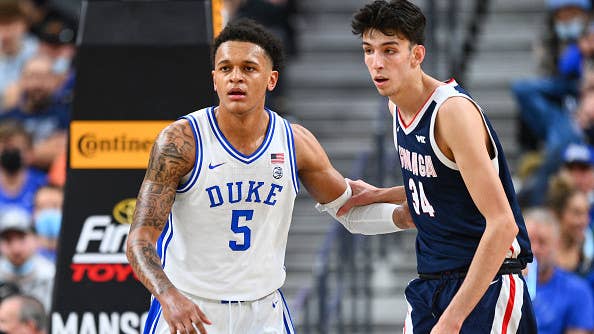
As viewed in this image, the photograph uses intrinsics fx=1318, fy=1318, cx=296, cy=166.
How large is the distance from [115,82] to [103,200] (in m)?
0.73

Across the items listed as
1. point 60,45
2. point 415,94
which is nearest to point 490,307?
point 415,94

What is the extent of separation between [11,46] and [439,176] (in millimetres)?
9490

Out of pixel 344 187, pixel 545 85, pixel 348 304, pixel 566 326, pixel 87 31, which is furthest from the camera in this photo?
pixel 545 85

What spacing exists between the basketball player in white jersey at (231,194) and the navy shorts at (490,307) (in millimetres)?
856

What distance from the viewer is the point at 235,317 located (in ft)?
22.7

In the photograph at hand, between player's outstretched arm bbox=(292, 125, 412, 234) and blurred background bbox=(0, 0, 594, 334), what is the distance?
2777 millimetres

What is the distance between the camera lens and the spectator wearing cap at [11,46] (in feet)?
49.0

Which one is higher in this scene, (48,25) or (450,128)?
(48,25)

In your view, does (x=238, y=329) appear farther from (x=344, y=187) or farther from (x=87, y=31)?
(x=87, y=31)

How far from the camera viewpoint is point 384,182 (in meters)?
12.0

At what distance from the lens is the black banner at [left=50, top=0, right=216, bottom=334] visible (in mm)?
8000

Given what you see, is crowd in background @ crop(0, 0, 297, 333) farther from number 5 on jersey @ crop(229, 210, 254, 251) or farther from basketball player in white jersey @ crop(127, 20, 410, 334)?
number 5 on jersey @ crop(229, 210, 254, 251)

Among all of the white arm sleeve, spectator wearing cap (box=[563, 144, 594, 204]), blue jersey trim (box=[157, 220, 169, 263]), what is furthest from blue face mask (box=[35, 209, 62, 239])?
blue jersey trim (box=[157, 220, 169, 263])

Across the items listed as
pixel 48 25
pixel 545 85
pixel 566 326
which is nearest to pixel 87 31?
pixel 566 326
